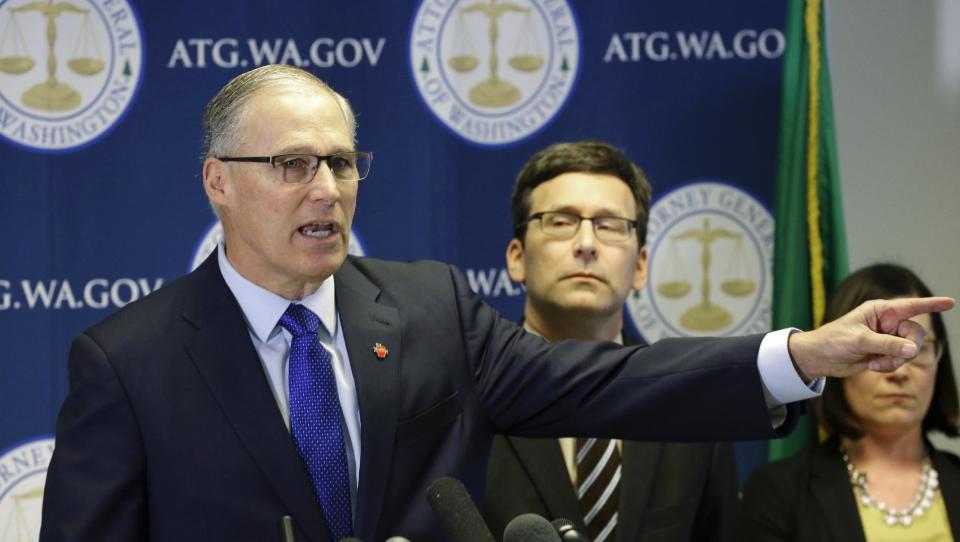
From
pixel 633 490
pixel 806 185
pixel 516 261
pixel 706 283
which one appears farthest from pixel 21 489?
pixel 806 185

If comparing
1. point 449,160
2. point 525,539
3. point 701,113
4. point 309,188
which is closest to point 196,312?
point 309,188

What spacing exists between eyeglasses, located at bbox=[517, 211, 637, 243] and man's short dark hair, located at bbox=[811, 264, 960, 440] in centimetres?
64

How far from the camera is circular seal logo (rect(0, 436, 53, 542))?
3547mm

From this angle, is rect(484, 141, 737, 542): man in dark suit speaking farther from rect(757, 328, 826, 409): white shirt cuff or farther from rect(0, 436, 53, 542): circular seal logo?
rect(0, 436, 53, 542): circular seal logo

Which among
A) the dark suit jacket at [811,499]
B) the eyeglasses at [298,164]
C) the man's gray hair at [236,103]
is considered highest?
the man's gray hair at [236,103]

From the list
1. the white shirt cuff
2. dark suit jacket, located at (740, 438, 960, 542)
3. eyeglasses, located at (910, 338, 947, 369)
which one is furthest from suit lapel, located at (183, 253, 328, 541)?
eyeglasses, located at (910, 338, 947, 369)

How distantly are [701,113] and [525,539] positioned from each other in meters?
2.65

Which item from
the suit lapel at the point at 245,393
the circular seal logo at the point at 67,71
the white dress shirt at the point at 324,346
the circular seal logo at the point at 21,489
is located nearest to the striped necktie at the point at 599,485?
the white dress shirt at the point at 324,346

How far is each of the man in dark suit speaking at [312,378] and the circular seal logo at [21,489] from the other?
1.58m

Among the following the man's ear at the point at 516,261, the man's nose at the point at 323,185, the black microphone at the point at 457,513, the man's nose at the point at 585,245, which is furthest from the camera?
the man's ear at the point at 516,261

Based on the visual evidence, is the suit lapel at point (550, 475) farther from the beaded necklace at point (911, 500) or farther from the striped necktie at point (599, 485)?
the beaded necklace at point (911, 500)

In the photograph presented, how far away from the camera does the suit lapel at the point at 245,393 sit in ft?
6.77

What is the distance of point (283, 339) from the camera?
2246 millimetres

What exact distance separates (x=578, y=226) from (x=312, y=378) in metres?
1.22
